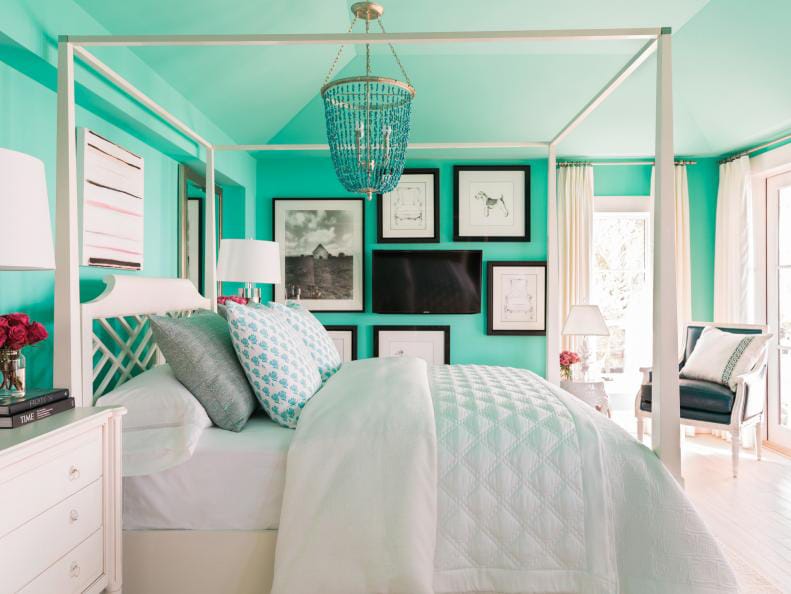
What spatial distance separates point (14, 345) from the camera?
4.90ft

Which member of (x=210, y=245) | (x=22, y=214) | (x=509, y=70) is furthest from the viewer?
(x=509, y=70)

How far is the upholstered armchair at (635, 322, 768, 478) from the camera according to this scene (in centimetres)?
360

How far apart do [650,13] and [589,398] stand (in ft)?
8.31

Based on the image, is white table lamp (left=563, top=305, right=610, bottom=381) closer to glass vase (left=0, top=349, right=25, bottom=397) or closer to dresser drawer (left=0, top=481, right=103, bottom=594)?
dresser drawer (left=0, top=481, right=103, bottom=594)

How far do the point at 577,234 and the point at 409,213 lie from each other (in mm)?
1434

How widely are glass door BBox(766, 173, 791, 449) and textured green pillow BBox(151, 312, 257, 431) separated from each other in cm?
411

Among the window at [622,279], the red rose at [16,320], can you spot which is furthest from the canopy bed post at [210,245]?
the window at [622,279]

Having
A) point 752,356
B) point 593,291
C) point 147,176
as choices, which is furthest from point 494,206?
point 147,176

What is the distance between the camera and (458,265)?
15.5 ft

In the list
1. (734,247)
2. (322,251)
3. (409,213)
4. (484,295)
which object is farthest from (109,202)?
(734,247)

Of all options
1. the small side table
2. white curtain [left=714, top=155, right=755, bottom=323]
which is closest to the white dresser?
the small side table

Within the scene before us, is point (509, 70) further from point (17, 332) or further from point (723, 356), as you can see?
point (17, 332)

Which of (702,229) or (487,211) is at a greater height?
(487,211)

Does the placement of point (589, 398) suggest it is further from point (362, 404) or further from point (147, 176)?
point (147, 176)
